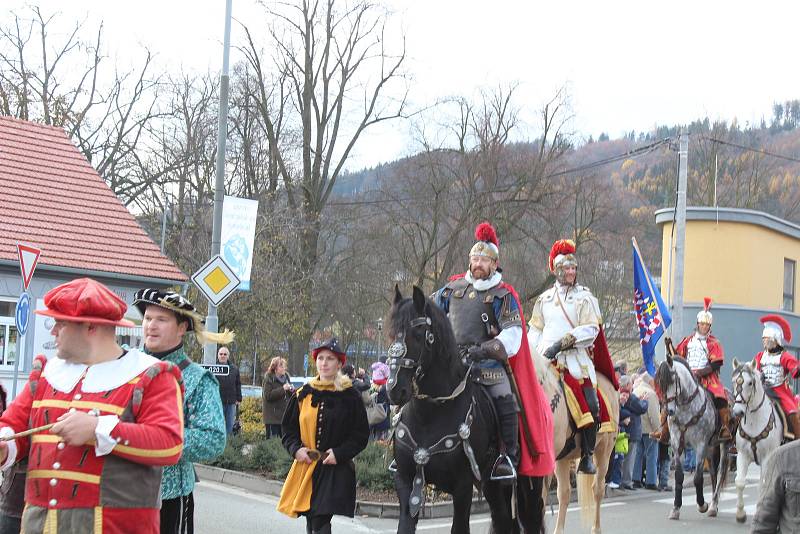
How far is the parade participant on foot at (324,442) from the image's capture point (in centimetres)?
675

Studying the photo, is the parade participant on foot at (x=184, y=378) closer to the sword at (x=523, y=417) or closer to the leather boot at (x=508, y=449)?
the leather boot at (x=508, y=449)

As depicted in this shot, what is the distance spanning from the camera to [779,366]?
1358 cm

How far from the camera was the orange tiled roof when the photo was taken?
70.7ft

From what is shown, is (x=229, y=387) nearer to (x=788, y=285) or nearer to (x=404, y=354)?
(x=404, y=354)

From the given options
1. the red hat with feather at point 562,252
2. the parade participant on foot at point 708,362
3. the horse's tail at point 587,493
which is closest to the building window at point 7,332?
the parade participant on foot at point 708,362

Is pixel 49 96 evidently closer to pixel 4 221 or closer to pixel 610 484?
pixel 4 221

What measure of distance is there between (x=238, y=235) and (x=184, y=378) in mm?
11840

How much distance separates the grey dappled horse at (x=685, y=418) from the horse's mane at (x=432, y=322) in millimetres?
6309

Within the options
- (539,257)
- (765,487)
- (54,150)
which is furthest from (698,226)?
(765,487)

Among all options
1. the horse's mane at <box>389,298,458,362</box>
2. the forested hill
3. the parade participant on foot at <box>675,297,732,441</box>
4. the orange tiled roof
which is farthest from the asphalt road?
the forested hill

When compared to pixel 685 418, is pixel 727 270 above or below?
above

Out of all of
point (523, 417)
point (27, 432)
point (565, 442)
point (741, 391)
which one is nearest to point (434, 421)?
point (523, 417)

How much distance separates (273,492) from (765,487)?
10177 mm

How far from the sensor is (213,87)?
36.2 meters
